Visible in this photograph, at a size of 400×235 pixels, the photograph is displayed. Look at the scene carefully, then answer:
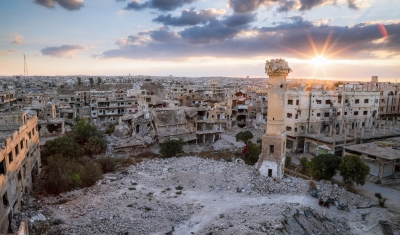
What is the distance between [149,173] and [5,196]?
1344cm

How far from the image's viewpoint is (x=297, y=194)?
2325 centimetres

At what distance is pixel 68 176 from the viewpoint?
23297 mm

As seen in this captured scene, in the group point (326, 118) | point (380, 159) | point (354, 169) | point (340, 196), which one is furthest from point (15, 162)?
point (326, 118)

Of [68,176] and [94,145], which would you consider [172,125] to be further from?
[68,176]

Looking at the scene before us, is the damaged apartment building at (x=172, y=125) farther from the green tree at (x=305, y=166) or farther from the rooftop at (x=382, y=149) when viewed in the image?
the rooftop at (x=382, y=149)

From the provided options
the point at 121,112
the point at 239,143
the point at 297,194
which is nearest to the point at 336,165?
the point at 297,194

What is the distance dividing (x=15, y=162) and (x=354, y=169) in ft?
88.8

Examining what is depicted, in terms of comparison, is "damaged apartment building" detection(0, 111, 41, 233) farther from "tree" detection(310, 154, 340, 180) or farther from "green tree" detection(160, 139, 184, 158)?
"tree" detection(310, 154, 340, 180)

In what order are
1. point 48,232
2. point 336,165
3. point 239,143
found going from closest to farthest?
point 48,232
point 336,165
point 239,143

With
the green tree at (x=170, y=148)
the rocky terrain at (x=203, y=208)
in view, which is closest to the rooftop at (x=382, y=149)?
the rocky terrain at (x=203, y=208)

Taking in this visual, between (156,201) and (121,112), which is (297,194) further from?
(121,112)

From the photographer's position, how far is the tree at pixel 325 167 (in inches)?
1073

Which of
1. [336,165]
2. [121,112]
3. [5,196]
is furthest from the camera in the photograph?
[121,112]

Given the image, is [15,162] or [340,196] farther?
[340,196]
